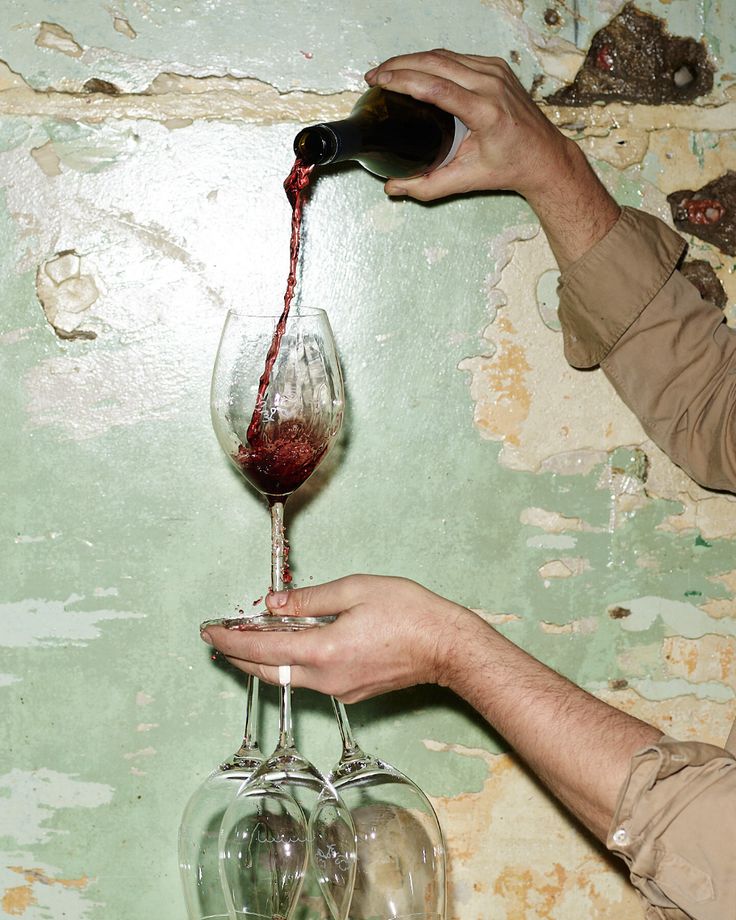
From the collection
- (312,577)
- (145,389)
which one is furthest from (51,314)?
(312,577)

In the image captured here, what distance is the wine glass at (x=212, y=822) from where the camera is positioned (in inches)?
47.1

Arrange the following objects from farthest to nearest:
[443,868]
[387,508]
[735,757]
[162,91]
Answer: [387,508]
[162,91]
[443,868]
[735,757]

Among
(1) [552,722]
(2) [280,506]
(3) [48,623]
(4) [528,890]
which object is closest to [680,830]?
(1) [552,722]

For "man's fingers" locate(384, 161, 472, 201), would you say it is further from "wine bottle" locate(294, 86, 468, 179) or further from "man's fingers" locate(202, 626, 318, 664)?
"man's fingers" locate(202, 626, 318, 664)

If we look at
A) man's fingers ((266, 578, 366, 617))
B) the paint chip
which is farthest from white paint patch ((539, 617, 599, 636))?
the paint chip

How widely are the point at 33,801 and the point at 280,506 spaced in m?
0.65

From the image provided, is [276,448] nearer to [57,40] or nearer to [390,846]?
[390,846]

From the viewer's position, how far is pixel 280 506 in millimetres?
1192

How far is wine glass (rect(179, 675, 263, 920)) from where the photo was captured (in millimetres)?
1195

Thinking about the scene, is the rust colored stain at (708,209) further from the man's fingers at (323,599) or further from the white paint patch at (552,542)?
the man's fingers at (323,599)

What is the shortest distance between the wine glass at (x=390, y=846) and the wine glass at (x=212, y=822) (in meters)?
0.11

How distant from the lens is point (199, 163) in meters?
1.44

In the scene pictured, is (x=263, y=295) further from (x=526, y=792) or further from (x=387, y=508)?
(x=526, y=792)

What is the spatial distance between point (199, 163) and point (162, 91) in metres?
0.11
